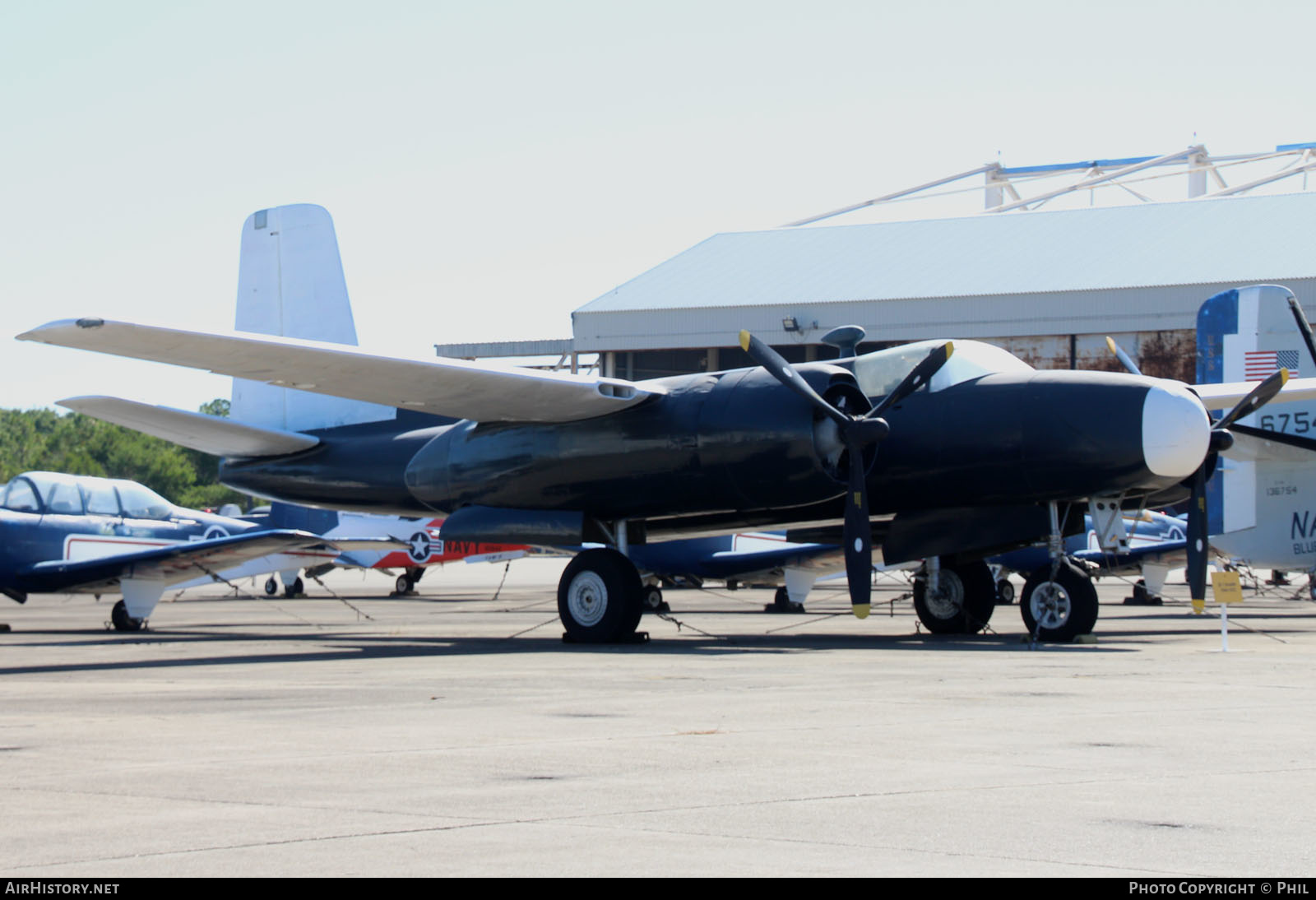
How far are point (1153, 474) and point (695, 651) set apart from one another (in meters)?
5.45

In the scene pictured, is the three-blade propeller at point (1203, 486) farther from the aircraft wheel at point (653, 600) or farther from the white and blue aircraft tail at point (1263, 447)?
the aircraft wheel at point (653, 600)

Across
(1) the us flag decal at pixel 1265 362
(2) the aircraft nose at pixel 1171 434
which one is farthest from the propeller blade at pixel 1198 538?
(1) the us flag decal at pixel 1265 362

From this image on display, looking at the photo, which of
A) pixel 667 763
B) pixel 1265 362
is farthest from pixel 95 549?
pixel 1265 362

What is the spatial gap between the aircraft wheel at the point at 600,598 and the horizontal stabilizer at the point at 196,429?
5.24 meters

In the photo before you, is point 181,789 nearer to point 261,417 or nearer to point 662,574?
point 261,417

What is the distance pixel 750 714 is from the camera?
9.88m

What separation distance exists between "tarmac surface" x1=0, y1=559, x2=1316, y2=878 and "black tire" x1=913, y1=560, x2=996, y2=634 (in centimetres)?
328

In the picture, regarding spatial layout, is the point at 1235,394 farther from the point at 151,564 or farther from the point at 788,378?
the point at 151,564

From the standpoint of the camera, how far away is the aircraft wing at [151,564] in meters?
23.9

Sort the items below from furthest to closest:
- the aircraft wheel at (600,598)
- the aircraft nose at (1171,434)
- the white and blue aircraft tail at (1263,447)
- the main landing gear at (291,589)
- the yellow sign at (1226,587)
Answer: the main landing gear at (291,589) < the white and blue aircraft tail at (1263,447) < the aircraft wheel at (600,598) < the yellow sign at (1226,587) < the aircraft nose at (1171,434)

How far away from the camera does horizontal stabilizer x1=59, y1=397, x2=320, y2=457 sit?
18719 millimetres

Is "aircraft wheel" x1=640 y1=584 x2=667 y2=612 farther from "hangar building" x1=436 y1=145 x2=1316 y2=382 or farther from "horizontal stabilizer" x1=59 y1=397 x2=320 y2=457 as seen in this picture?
"hangar building" x1=436 y1=145 x2=1316 y2=382

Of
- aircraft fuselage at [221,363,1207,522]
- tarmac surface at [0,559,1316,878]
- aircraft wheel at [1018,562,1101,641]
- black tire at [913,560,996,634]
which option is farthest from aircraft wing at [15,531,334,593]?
aircraft wheel at [1018,562,1101,641]

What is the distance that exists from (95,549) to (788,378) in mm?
14245
